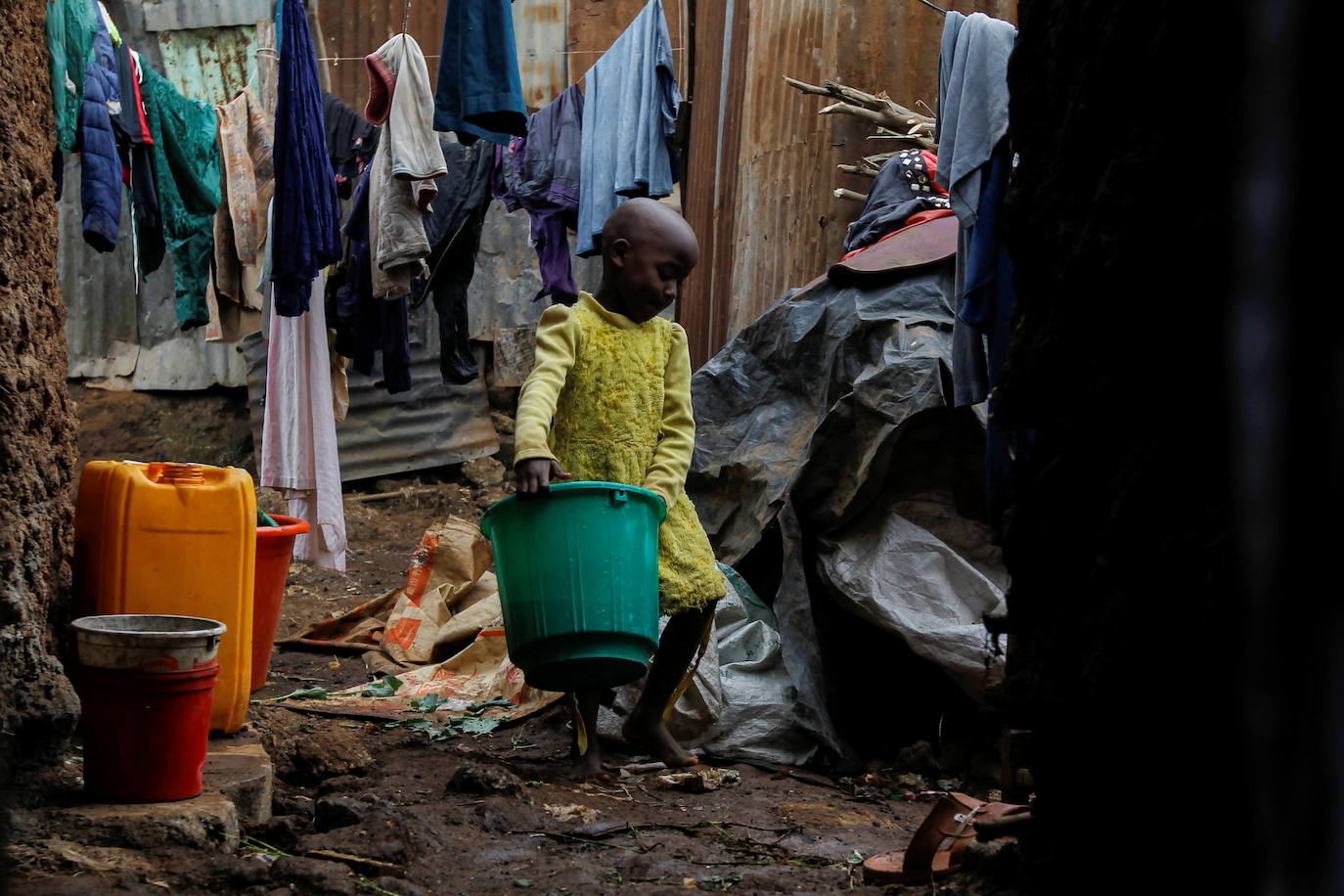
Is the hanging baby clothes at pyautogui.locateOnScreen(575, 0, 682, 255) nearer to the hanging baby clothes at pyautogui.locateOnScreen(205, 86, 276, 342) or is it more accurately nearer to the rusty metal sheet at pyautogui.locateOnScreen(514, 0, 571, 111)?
the hanging baby clothes at pyautogui.locateOnScreen(205, 86, 276, 342)

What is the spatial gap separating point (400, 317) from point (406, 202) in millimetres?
903

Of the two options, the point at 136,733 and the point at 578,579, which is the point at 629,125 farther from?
the point at 136,733

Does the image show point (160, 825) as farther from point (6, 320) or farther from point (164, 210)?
point (164, 210)

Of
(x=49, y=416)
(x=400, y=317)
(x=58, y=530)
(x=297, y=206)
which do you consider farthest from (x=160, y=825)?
(x=400, y=317)

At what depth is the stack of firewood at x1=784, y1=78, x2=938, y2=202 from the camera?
5465mm

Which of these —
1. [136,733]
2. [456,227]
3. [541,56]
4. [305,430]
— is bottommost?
[136,733]

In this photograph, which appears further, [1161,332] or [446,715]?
[446,715]

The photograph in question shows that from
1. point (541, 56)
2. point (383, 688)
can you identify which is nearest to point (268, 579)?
point (383, 688)

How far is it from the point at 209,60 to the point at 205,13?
12.6 inches

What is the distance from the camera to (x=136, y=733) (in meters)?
2.61

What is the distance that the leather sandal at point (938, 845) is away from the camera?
2.50 metres

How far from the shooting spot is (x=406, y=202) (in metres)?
6.03

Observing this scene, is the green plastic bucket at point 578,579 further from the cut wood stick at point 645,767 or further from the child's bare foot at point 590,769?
the cut wood stick at point 645,767

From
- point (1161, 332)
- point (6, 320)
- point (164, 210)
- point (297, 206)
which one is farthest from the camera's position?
point (164, 210)
